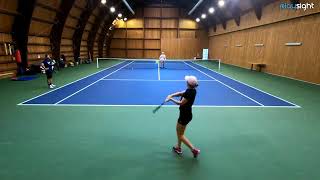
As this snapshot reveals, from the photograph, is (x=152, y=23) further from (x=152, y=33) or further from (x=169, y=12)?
(x=169, y=12)

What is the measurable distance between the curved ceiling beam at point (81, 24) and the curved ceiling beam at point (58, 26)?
4230 millimetres

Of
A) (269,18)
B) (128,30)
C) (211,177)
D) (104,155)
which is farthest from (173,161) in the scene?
(128,30)

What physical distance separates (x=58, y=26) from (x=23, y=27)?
5.18 metres

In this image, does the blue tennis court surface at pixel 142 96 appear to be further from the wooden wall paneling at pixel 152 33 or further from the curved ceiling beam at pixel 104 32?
the wooden wall paneling at pixel 152 33

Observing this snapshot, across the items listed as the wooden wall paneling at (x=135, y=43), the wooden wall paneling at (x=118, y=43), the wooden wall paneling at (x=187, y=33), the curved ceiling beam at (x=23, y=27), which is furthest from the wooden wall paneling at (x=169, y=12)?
the curved ceiling beam at (x=23, y=27)

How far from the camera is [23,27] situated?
57.5ft

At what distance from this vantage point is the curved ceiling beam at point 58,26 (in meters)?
21.7

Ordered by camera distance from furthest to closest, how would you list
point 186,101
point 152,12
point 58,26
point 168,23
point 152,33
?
point 152,33 < point 168,23 < point 152,12 < point 58,26 < point 186,101

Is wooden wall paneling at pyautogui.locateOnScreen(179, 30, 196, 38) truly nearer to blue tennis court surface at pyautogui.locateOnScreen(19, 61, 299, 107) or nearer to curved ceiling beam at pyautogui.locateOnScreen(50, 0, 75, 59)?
curved ceiling beam at pyautogui.locateOnScreen(50, 0, 75, 59)

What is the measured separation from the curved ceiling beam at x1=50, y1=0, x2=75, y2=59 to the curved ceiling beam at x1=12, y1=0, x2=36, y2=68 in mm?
4645

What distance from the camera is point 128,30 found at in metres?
41.5

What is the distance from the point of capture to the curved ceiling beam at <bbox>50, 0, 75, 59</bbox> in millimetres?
21719

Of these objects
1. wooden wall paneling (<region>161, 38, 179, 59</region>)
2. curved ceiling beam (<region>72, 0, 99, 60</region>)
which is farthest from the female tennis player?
wooden wall paneling (<region>161, 38, 179, 59</region>)

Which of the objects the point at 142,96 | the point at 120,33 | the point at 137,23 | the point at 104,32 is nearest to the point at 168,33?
the point at 137,23
